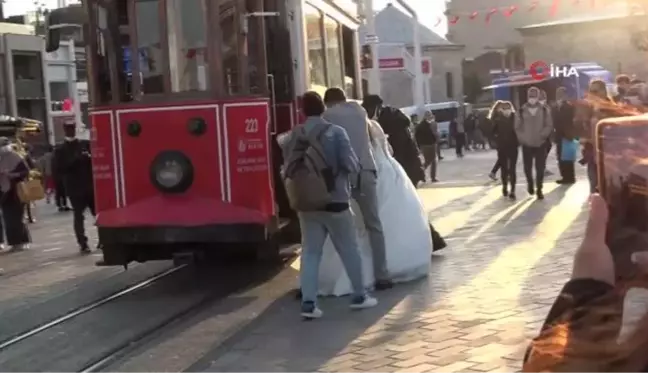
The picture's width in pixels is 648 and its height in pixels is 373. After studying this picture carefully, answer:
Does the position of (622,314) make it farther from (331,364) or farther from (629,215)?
(331,364)

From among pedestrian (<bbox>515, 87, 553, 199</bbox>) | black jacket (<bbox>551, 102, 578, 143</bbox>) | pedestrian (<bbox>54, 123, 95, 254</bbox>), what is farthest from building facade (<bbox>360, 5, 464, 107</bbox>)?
pedestrian (<bbox>54, 123, 95, 254</bbox>)

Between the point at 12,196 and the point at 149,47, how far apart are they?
5.52 metres

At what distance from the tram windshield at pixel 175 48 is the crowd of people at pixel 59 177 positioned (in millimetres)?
3363

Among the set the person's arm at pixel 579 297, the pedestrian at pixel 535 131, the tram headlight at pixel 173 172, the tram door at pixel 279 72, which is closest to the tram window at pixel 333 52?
the tram door at pixel 279 72

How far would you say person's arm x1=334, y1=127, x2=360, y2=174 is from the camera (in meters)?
8.05

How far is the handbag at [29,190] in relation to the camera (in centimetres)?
1430

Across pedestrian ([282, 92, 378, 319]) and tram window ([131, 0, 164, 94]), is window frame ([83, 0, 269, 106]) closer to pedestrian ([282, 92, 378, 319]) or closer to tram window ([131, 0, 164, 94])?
tram window ([131, 0, 164, 94])

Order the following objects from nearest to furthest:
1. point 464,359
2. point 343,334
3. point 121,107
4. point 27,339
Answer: point 464,359, point 343,334, point 27,339, point 121,107

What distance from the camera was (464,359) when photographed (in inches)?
250

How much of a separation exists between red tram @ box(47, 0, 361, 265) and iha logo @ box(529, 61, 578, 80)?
1417 inches

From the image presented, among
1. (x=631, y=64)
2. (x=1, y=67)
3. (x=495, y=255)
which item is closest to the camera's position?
(x=495, y=255)

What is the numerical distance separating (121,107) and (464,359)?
455 cm

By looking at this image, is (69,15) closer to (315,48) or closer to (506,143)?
(315,48)

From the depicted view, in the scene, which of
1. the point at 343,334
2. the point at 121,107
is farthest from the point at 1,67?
the point at 343,334
